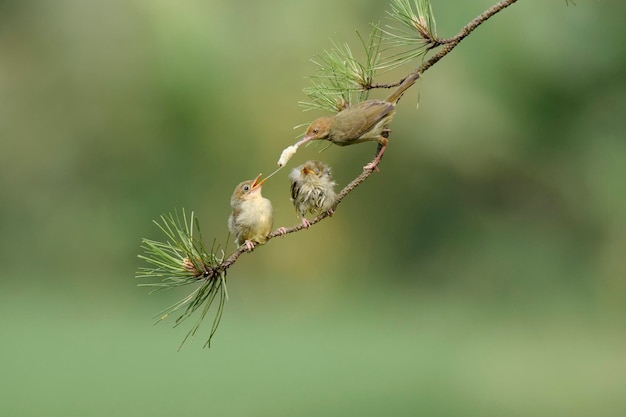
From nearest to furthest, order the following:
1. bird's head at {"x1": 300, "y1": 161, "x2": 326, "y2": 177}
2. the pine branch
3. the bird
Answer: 1. the pine branch
2. the bird
3. bird's head at {"x1": 300, "y1": 161, "x2": 326, "y2": 177}

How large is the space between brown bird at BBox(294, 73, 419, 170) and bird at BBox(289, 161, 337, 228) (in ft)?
0.59

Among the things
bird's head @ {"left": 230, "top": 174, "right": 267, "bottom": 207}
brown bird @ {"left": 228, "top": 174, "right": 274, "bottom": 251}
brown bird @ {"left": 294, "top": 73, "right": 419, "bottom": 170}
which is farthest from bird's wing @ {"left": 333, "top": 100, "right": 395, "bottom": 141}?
bird's head @ {"left": 230, "top": 174, "right": 267, "bottom": 207}

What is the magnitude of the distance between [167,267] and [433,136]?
4749 millimetres

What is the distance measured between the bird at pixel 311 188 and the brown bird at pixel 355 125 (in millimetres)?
180

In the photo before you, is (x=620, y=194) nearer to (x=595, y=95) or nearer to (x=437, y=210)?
(x=595, y=95)

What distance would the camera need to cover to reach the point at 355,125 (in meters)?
1.77

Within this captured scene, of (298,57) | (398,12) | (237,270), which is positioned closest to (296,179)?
(398,12)

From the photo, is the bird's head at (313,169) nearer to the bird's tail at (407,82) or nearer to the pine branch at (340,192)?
the pine branch at (340,192)

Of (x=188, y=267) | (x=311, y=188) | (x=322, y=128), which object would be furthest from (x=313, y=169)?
(x=188, y=267)

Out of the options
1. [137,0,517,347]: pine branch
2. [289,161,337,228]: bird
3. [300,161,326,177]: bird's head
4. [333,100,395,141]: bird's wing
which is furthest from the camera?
[300,161,326,177]: bird's head

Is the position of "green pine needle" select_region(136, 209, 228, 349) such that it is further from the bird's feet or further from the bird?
the bird

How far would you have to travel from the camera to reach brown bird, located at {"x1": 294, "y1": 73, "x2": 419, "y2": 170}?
178cm

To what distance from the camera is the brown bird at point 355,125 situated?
1.78 m

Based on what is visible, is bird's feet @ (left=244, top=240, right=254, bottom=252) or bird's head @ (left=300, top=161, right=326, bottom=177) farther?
bird's head @ (left=300, top=161, right=326, bottom=177)
